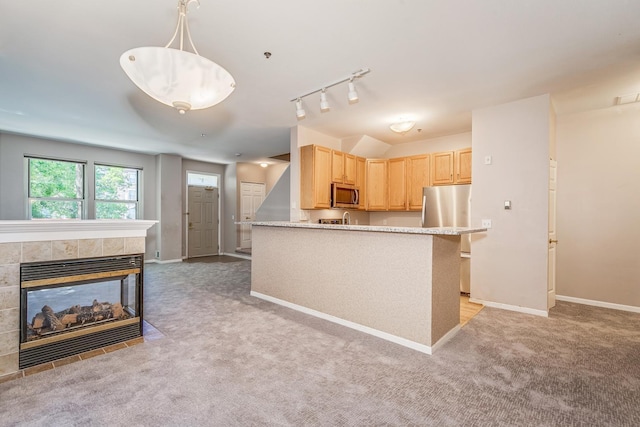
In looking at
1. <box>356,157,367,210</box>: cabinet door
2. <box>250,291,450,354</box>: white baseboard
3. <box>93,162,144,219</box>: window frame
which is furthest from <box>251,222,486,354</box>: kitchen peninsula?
<box>93,162,144,219</box>: window frame

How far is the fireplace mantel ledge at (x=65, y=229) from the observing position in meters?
2.12

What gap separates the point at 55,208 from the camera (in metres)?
5.75

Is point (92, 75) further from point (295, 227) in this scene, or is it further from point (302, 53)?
point (295, 227)

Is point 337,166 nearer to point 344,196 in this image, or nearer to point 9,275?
point 344,196

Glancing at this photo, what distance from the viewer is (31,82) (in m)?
3.19

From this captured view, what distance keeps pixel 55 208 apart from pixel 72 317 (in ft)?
15.2

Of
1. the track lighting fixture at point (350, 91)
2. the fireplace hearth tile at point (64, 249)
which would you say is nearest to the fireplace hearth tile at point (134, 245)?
the fireplace hearth tile at point (64, 249)

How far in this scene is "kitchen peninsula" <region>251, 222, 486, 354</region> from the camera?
2506 millimetres

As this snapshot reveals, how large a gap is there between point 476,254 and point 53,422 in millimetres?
4288

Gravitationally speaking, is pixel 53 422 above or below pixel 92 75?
below

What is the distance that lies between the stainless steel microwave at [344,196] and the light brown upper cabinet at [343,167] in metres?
0.12

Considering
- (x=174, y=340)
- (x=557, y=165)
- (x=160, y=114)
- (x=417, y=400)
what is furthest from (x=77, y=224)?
(x=557, y=165)

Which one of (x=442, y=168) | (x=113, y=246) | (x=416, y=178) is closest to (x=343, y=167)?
(x=416, y=178)

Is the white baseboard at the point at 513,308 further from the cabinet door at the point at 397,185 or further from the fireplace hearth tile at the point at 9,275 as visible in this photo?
the fireplace hearth tile at the point at 9,275
